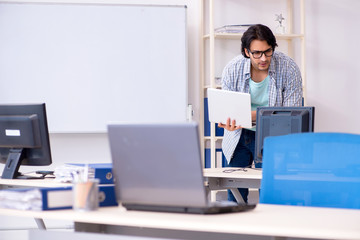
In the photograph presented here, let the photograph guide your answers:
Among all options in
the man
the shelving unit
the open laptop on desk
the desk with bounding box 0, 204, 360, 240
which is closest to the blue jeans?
the man

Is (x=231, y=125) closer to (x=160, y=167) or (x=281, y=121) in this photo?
(x=281, y=121)

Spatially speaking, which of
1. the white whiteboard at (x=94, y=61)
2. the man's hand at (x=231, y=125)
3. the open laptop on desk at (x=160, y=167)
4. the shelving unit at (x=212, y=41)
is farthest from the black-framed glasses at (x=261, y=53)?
the open laptop on desk at (x=160, y=167)

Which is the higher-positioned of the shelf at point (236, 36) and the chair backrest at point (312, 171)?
the shelf at point (236, 36)

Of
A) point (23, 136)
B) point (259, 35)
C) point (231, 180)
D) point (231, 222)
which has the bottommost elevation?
point (231, 180)

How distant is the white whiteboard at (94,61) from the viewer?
438 cm

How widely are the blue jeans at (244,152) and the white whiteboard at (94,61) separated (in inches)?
47.3

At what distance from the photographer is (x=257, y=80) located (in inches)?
137

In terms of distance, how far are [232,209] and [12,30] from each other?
3.24 metres

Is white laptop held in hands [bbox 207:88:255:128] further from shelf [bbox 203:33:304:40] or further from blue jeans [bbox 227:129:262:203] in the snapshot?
shelf [bbox 203:33:304:40]

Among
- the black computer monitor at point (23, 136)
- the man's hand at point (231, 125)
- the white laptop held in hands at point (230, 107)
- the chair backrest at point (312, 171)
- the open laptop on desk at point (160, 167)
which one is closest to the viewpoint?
the open laptop on desk at point (160, 167)

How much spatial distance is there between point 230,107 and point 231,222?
5.64 feet

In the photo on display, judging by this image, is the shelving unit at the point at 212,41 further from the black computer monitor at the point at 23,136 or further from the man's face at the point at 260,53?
the black computer monitor at the point at 23,136

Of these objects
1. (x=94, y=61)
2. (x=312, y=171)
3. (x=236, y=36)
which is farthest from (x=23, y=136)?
(x=236, y=36)

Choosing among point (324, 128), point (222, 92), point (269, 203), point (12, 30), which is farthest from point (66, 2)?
point (269, 203)
